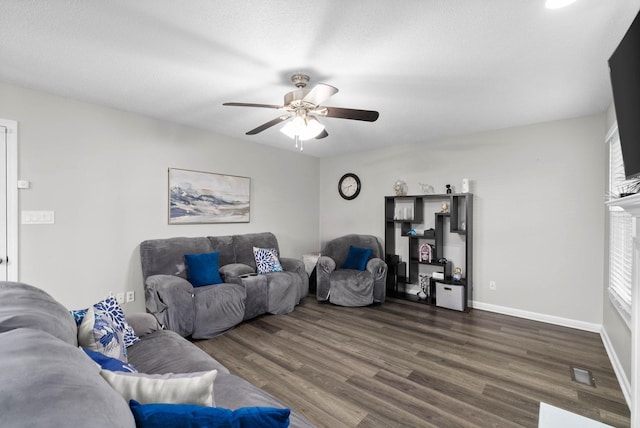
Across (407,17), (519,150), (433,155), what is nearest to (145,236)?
(407,17)

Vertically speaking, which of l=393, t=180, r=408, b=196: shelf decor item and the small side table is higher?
l=393, t=180, r=408, b=196: shelf decor item

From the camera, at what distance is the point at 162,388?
872 millimetres

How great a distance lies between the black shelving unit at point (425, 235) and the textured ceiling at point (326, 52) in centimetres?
141

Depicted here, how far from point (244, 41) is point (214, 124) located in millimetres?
2009

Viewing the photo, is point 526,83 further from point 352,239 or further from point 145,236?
point 145,236

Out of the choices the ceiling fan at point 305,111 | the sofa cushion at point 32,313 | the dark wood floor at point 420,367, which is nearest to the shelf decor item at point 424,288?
the dark wood floor at point 420,367

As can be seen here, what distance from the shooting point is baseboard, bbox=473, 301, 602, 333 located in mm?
3322

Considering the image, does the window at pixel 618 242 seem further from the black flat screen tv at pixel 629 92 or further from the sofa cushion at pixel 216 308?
the sofa cushion at pixel 216 308

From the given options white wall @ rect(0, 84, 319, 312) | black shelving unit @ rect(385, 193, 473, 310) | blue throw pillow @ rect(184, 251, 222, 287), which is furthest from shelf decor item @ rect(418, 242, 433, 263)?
white wall @ rect(0, 84, 319, 312)

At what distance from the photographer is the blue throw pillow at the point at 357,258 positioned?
4.55 m

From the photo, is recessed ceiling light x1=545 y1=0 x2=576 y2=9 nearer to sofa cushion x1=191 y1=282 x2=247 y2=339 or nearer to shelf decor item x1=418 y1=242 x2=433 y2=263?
shelf decor item x1=418 y1=242 x2=433 y2=263

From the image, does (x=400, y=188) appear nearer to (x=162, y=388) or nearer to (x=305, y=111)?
(x=305, y=111)

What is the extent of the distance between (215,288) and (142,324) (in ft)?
3.94

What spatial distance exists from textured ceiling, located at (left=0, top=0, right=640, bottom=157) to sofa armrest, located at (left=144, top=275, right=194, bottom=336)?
6.27 ft
